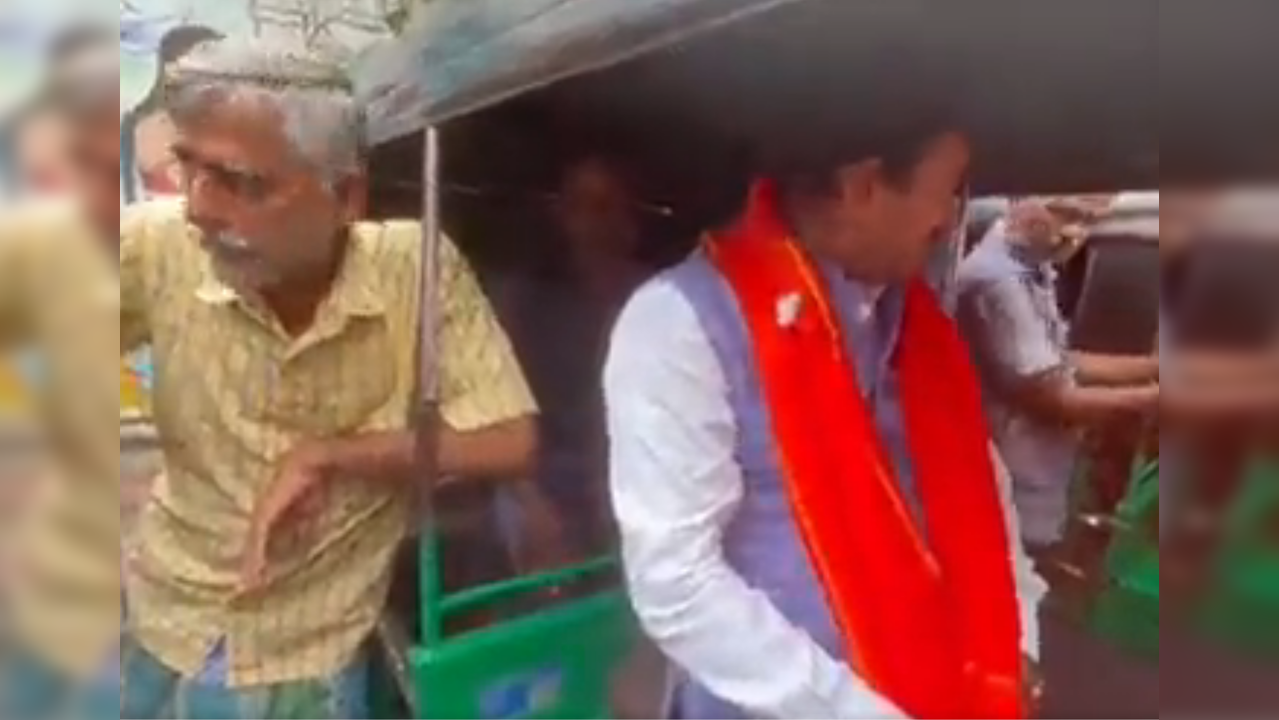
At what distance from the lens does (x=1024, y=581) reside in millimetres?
912

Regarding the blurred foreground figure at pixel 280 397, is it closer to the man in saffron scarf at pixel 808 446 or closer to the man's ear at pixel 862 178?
the man in saffron scarf at pixel 808 446

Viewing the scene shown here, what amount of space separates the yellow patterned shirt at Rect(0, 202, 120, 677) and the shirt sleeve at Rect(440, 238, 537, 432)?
0.20 meters

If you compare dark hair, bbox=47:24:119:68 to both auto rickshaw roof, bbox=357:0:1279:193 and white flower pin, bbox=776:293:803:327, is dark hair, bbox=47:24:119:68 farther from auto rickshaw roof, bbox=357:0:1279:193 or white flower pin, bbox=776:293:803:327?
white flower pin, bbox=776:293:803:327

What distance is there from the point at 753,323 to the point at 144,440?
0.30 m

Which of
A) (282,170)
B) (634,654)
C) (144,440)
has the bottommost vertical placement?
(634,654)

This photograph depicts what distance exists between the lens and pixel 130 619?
2.70ft

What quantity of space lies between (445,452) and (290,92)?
0.19m

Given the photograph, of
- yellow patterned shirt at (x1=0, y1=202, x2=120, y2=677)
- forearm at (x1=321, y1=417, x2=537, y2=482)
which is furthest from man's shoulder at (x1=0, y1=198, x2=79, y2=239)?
forearm at (x1=321, y1=417, x2=537, y2=482)

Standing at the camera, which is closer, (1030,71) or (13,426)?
(13,426)

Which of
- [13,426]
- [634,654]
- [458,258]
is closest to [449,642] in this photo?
[634,654]

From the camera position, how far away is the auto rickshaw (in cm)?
77

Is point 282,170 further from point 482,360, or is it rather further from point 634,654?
point 634,654

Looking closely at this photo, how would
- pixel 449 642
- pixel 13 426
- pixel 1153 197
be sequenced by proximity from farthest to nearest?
1. pixel 449 642
2. pixel 1153 197
3. pixel 13 426

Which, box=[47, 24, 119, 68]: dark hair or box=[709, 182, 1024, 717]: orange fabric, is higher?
box=[47, 24, 119, 68]: dark hair
